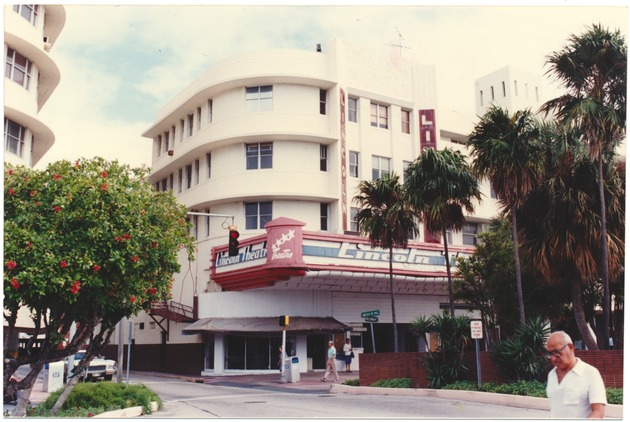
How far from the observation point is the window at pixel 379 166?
36.3 m

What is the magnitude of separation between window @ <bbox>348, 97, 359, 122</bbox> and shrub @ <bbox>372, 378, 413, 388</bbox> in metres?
17.8

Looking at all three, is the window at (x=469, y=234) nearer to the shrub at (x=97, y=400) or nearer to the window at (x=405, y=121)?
the window at (x=405, y=121)

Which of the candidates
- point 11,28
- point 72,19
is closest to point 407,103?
point 11,28

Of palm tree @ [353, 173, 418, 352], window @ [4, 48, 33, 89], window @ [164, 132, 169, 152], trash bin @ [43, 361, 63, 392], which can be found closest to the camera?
trash bin @ [43, 361, 63, 392]

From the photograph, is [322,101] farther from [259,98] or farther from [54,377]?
[54,377]

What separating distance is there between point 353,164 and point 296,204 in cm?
393

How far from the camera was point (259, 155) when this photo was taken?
34.6 m

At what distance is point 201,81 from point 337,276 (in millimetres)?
13796

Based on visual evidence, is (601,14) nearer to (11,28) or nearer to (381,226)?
(381,226)

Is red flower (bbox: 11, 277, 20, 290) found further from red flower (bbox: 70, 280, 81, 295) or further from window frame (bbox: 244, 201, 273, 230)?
window frame (bbox: 244, 201, 273, 230)

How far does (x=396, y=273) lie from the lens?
32656mm

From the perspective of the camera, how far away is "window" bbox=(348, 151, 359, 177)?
35.5 m

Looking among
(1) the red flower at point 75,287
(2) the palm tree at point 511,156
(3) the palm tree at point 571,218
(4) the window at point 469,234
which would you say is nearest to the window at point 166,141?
(4) the window at point 469,234

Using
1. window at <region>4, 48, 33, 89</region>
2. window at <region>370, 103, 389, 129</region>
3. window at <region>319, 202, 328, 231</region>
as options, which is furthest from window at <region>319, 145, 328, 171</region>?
window at <region>4, 48, 33, 89</region>
